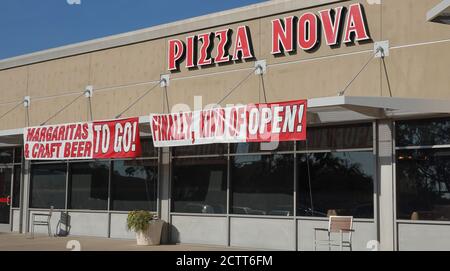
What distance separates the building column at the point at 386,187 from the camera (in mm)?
13977

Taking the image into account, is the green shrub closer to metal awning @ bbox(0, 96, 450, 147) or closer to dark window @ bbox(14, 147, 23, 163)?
metal awning @ bbox(0, 96, 450, 147)

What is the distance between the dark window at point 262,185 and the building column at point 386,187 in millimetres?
2316

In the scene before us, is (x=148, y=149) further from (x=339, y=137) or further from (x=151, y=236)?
(x=339, y=137)

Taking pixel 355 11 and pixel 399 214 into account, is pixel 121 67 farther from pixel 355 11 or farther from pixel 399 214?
pixel 399 214

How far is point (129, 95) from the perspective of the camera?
1894 centimetres

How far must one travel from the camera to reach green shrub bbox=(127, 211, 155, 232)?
1686 cm

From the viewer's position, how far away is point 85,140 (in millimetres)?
18078

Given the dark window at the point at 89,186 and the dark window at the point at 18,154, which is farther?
the dark window at the point at 18,154

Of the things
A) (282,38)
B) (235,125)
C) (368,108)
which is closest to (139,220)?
(235,125)

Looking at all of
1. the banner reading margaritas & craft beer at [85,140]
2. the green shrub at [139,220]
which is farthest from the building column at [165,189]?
the banner reading margaritas & craft beer at [85,140]

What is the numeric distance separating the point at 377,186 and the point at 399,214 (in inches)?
29.9

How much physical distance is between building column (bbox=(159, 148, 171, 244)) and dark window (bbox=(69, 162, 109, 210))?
7.08 ft

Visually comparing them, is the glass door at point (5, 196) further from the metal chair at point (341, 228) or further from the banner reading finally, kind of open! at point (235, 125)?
the metal chair at point (341, 228)

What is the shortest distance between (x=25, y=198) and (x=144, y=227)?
6.67 m
